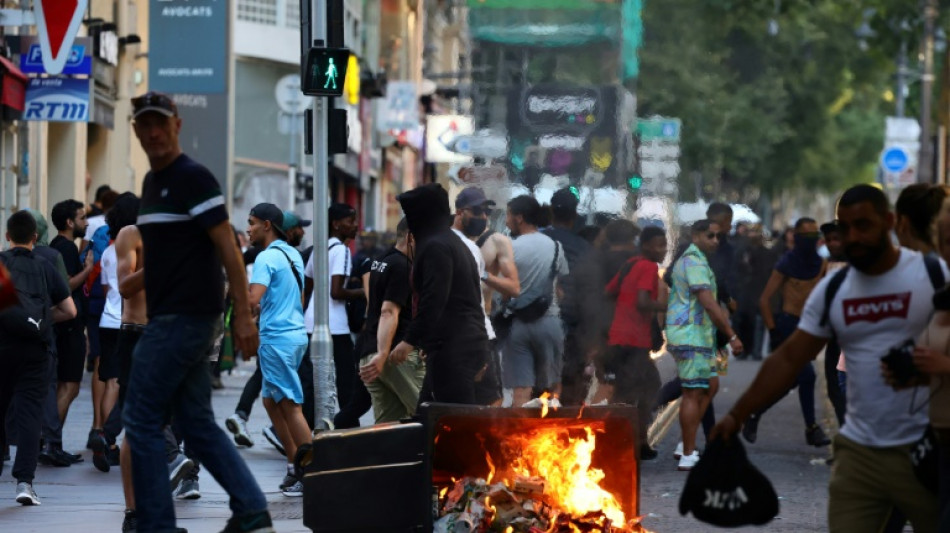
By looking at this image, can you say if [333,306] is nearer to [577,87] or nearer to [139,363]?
[577,87]

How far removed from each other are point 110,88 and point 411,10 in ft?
80.5

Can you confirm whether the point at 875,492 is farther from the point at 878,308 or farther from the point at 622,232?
the point at 622,232

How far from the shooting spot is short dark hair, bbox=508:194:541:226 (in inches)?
498

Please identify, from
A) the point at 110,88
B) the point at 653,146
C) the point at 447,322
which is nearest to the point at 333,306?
the point at 653,146

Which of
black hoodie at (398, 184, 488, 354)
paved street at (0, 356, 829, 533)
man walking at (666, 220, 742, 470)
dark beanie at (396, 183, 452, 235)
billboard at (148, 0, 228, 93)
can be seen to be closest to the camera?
black hoodie at (398, 184, 488, 354)

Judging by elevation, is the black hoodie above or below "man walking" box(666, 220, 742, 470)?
above

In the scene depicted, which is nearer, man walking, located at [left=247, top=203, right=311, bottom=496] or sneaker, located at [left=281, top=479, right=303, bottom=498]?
man walking, located at [left=247, top=203, right=311, bottom=496]

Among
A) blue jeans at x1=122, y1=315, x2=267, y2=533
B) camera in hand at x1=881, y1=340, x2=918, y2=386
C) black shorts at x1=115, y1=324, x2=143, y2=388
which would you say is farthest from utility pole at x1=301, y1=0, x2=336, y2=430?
camera in hand at x1=881, y1=340, x2=918, y2=386

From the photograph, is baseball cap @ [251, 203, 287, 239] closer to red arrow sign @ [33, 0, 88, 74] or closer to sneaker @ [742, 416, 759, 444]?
sneaker @ [742, 416, 759, 444]

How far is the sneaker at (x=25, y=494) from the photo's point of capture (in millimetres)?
10469

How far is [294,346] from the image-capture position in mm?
11172

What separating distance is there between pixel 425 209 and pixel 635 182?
3869 millimetres

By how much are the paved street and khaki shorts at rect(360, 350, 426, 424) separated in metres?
0.75

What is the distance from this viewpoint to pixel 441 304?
904 cm
